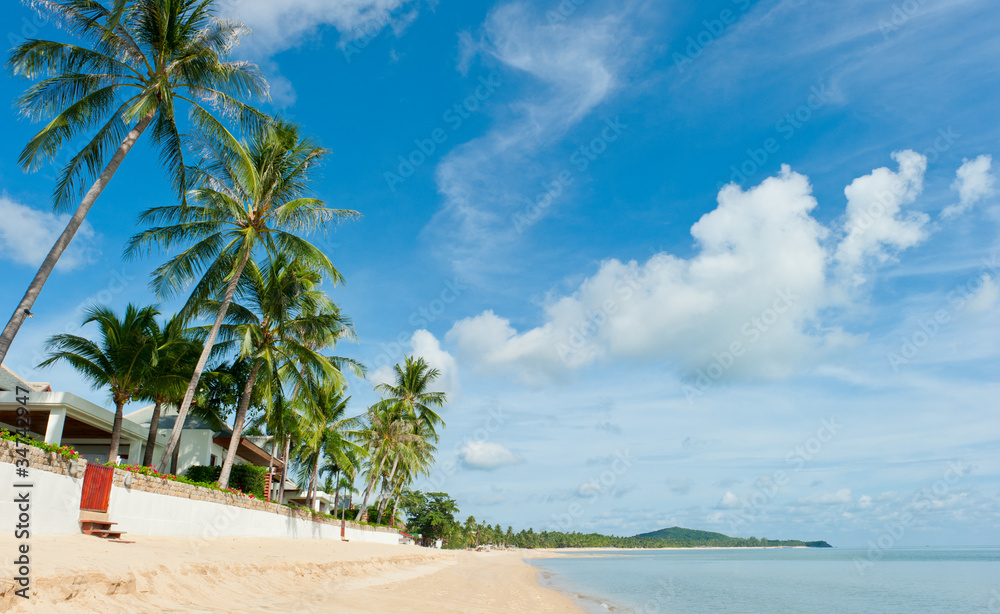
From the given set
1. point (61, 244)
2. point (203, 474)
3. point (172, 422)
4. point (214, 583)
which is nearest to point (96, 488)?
point (214, 583)

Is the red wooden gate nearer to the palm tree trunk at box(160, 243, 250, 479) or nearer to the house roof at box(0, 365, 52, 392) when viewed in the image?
the palm tree trunk at box(160, 243, 250, 479)

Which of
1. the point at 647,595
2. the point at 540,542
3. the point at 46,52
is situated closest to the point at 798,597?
the point at 647,595

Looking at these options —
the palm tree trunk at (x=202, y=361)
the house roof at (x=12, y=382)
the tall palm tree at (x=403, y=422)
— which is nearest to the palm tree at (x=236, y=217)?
the palm tree trunk at (x=202, y=361)

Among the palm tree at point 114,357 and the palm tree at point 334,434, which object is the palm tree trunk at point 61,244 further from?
the palm tree at point 334,434

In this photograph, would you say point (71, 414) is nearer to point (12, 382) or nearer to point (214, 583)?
point (12, 382)

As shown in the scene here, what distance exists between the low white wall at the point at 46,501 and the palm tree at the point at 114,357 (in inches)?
362

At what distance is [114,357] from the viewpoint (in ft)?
60.6

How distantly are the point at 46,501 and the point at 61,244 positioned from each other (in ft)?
15.1

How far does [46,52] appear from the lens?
1145 centimetres

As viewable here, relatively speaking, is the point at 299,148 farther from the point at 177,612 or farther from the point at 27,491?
the point at 177,612

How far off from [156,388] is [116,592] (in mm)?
14580

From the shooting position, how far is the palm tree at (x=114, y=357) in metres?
18.2

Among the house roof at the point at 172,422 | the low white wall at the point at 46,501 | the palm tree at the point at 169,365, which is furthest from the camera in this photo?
the house roof at the point at 172,422

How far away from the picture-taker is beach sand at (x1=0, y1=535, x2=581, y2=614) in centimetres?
644
